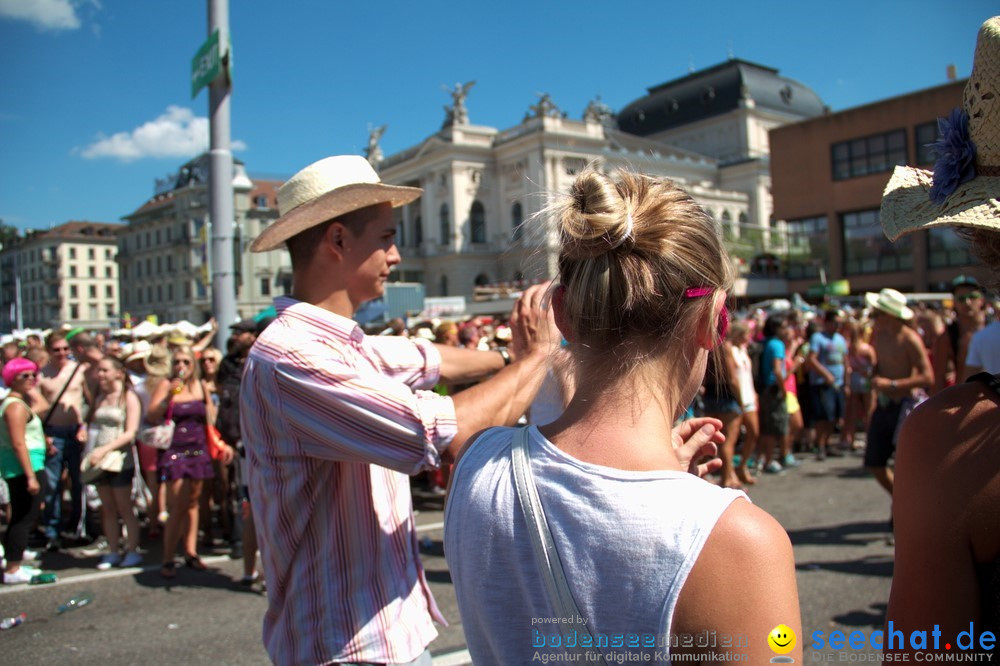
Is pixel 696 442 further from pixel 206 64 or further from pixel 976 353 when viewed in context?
pixel 206 64

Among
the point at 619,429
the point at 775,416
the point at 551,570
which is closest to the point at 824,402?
the point at 775,416

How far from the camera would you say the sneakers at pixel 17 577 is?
560cm

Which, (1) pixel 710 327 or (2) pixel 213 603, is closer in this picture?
(1) pixel 710 327

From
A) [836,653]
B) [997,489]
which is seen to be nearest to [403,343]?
[997,489]

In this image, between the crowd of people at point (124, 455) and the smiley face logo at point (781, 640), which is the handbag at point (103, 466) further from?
the smiley face logo at point (781, 640)

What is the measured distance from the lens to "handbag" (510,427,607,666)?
111 cm

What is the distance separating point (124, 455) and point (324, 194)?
5.55 metres

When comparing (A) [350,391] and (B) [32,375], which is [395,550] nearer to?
(A) [350,391]

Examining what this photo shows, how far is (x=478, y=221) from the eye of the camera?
223 feet

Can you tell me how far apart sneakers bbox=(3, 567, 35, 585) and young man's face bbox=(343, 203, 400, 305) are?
5.19 m

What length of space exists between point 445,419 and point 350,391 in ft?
0.73

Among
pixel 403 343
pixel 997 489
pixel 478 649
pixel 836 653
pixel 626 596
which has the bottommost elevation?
pixel 836 653

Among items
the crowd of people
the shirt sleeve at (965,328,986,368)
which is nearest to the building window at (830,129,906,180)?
the shirt sleeve at (965,328,986,368)

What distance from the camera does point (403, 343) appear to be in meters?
2.26
